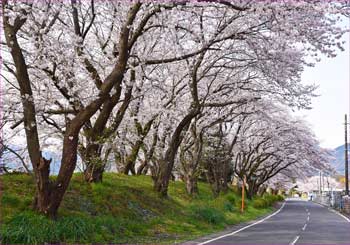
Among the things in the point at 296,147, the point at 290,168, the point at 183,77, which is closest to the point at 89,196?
the point at 183,77

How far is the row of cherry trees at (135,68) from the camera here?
1194 centimetres

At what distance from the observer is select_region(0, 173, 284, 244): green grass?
1117cm

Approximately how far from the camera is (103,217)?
48.2ft

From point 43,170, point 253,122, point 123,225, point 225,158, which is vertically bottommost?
point 123,225

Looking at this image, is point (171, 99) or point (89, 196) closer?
point (89, 196)

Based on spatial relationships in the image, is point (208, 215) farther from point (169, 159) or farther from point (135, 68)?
point (135, 68)

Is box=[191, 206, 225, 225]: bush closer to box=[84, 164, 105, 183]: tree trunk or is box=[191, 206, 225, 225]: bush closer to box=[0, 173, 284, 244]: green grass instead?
box=[0, 173, 284, 244]: green grass

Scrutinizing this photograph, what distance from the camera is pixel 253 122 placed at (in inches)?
1524

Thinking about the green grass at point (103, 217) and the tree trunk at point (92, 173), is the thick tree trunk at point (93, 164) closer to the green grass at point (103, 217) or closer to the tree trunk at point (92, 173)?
the tree trunk at point (92, 173)

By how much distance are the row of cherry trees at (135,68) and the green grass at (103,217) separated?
0.81 m

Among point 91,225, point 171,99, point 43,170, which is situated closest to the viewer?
point 43,170

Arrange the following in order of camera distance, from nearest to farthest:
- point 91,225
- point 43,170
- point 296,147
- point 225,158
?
point 43,170
point 91,225
point 225,158
point 296,147

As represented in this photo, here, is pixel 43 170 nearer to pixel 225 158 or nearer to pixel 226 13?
pixel 226 13

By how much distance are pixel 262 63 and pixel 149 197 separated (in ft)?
29.4
